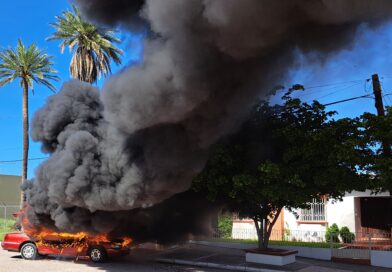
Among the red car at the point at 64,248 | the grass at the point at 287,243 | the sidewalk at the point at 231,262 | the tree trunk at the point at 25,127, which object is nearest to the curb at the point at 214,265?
the sidewalk at the point at 231,262

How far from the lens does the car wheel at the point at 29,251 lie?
14.6 m

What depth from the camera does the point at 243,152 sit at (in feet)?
43.0

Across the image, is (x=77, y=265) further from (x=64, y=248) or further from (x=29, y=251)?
(x=29, y=251)

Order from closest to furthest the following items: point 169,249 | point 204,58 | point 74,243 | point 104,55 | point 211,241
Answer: point 204,58 → point 74,243 → point 169,249 → point 211,241 → point 104,55

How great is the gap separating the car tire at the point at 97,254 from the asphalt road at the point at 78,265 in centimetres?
20

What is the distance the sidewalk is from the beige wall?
31.4 metres

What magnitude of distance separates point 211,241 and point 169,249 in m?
2.70

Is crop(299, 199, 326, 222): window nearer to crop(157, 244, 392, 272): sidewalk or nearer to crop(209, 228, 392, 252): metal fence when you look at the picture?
crop(209, 228, 392, 252): metal fence

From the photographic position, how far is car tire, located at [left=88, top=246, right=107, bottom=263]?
14.1 meters

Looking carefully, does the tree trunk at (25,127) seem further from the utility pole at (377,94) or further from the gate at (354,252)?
the utility pole at (377,94)

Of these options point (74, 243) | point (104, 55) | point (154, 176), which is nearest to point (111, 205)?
point (154, 176)

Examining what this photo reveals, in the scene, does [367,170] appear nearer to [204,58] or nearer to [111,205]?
[204,58]

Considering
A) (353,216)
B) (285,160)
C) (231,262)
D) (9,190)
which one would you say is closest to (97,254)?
(231,262)

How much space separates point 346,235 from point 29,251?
1244 cm
